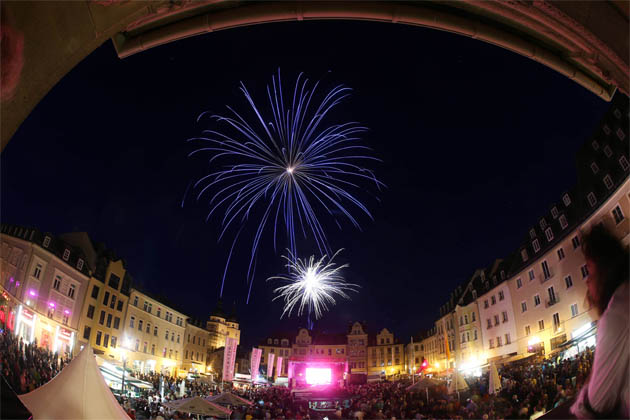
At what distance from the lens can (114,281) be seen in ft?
32.0

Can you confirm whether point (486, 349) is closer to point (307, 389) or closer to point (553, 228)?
point (553, 228)

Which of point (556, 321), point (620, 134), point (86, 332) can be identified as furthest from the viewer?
point (86, 332)

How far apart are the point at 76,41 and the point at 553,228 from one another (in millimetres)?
8029

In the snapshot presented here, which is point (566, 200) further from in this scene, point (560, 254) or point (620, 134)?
point (620, 134)

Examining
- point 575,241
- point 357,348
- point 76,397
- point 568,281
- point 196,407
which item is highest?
point 357,348

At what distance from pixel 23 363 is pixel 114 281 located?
4017mm

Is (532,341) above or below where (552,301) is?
below

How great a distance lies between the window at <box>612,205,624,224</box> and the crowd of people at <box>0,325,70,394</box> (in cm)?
886

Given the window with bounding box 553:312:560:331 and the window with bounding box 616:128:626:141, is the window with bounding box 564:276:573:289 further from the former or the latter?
the window with bounding box 616:128:626:141

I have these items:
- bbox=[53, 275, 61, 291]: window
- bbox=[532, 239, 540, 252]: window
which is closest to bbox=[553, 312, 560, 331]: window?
bbox=[532, 239, 540, 252]: window

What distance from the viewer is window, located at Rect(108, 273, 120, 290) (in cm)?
955

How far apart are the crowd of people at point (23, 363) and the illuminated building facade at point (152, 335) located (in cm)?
374

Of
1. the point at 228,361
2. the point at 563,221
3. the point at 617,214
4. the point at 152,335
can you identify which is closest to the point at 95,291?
the point at 152,335

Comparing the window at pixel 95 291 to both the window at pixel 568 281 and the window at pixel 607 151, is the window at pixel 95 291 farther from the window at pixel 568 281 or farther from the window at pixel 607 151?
the window at pixel 607 151
